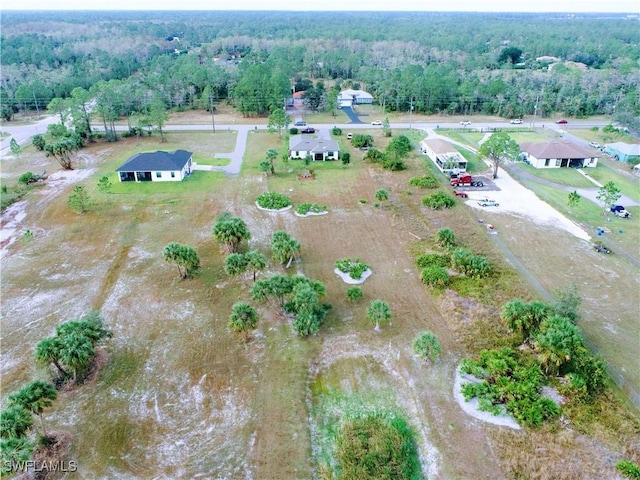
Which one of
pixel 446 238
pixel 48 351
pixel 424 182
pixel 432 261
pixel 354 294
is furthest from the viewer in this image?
pixel 424 182

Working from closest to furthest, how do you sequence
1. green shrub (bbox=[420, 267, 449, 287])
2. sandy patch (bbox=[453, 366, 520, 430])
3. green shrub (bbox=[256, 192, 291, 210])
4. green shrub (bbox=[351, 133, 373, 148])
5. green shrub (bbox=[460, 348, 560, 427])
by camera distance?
sandy patch (bbox=[453, 366, 520, 430]), green shrub (bbox=[460, 348, 560, 427]), green shrub (bbox=[420, 267, 449, 287]), green shrub (bbox=[256, 192, 291, 210]), green shrub (bbox=[351, 133, 373, 148])

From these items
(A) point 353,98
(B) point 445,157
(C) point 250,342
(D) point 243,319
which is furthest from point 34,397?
(A) point 353,98

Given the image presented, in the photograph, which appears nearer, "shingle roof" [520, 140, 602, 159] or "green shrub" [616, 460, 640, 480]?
"green shrub" [616, 460, 640, 480]

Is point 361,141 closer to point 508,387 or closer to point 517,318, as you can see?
point 517,318

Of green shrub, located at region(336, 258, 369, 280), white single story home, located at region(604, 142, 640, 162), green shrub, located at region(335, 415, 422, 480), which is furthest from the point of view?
white single story home, located at region(604, 142, 640, 162)

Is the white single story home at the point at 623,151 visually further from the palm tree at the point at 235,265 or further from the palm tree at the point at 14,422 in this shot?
the palm tree at the point at 14,422

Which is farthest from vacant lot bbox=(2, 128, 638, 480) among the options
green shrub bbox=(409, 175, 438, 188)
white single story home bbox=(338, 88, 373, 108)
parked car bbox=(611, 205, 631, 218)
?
white single story home bbox=(338, 88, 373, 108)

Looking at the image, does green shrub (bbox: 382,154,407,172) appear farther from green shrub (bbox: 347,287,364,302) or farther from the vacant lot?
green shrub (bbox: 347,287,364,302)
